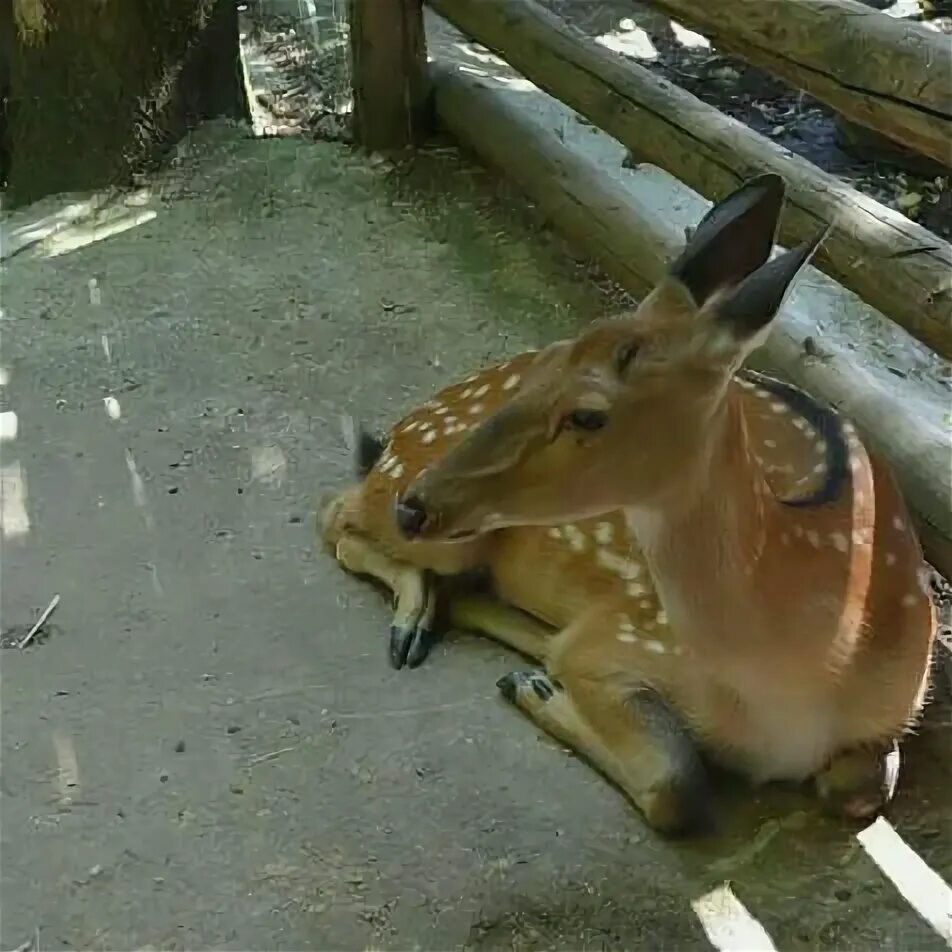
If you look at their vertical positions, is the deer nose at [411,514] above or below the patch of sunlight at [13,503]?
above

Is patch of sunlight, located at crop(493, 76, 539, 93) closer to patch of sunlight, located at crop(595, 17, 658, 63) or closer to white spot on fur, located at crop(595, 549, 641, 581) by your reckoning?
patch of sunlight, located at crop(595, 17, 658, 63)

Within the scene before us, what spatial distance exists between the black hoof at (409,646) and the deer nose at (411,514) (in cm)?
79

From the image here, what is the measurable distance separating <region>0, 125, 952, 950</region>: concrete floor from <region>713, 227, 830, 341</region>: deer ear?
3.16ft

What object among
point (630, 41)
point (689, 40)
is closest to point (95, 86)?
point (630, 41)

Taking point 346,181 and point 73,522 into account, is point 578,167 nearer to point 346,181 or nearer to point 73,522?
point 346,181

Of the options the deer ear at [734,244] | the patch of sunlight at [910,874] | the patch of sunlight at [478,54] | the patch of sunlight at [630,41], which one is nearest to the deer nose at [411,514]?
the deer ear at [734,244]

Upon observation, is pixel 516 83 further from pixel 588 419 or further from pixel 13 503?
pixel 588 419

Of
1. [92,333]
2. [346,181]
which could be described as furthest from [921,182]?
[92,333]

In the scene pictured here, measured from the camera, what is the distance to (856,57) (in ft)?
10.6

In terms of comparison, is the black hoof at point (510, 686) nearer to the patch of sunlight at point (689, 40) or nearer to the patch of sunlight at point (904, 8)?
the patch of sunlight at point (689, 40)

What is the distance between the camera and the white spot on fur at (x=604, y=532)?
296cm

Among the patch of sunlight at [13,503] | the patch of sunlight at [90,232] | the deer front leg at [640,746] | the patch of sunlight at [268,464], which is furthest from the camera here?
the patch of sunlight at [90,232]

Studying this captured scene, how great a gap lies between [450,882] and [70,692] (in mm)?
942

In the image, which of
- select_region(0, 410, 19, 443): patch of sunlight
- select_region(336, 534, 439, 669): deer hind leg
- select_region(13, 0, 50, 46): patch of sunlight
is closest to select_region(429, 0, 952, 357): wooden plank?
select_region(336, 534, 439, 669): deer hind leg
